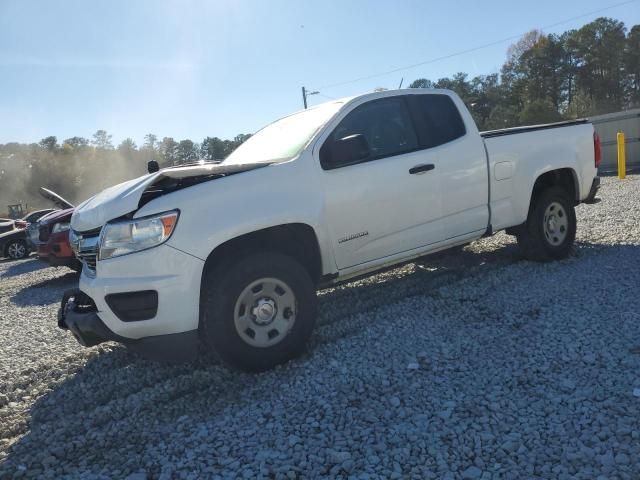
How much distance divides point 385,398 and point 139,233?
6.26 feet

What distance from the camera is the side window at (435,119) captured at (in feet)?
16.1

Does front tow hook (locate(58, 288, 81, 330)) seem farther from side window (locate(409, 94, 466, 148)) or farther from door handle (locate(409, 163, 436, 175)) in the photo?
side window (locate(409, 94, 466, 148))

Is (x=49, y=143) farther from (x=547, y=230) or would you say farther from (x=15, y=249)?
(x=547, y=230)

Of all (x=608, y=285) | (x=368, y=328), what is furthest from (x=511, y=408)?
(x=608, y=285)

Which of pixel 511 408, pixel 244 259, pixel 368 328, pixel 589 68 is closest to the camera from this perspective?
pixel 511 408

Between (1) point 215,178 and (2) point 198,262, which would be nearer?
(2) point 198,262

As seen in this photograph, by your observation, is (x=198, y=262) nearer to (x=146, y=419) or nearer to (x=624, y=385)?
(x=146, y=419)

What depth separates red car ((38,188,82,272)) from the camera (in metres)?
8.73

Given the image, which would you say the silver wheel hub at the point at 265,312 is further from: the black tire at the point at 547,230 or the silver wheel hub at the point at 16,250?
the silver wheel hub at the point at 16,250

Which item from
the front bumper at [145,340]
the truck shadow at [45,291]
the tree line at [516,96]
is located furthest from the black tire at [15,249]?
the tree line at [516,96]

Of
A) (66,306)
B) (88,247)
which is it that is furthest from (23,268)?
(88,247)

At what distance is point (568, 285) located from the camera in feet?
16.5

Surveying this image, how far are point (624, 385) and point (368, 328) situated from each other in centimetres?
196

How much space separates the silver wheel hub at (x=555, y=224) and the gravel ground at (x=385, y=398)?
705 mm
